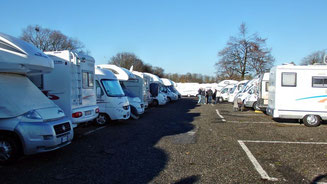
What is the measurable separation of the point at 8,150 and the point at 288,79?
11101 mm

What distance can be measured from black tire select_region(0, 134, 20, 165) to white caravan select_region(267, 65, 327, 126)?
10371mm

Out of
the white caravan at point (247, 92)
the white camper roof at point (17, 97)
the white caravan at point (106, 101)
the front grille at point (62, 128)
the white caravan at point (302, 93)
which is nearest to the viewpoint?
the white camper roof at point (17, 97)

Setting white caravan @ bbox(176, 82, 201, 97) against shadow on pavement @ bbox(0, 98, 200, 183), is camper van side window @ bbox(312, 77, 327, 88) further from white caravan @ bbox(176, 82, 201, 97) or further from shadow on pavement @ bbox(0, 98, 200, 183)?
white caravan @ bbox(176, 82, 201, 97)

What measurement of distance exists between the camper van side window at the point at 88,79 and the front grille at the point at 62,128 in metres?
2.80

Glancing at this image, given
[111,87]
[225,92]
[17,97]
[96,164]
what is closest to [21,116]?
[17,97]

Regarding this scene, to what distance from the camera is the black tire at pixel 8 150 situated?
5281 mm

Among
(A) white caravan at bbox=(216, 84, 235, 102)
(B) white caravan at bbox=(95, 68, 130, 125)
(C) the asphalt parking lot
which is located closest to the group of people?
(A) white caravan at bbox=(216, 84, 235, 102)

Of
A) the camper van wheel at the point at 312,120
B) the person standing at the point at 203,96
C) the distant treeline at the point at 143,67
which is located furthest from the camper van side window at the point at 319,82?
the distant treeline at the point at 143,67

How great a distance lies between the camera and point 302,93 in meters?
11.3

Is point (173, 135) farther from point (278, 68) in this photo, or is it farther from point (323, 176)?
point (278, 68)

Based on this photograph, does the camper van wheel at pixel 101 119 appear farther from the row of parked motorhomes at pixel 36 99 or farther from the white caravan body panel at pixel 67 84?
the white caravan body panel at pixel 67 84

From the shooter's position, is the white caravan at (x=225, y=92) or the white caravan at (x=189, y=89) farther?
the white caravan at (x=189, y=89)

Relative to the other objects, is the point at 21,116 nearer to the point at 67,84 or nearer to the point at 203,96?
the point at 67,84

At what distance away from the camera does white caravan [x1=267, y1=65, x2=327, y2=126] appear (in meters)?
11.2
